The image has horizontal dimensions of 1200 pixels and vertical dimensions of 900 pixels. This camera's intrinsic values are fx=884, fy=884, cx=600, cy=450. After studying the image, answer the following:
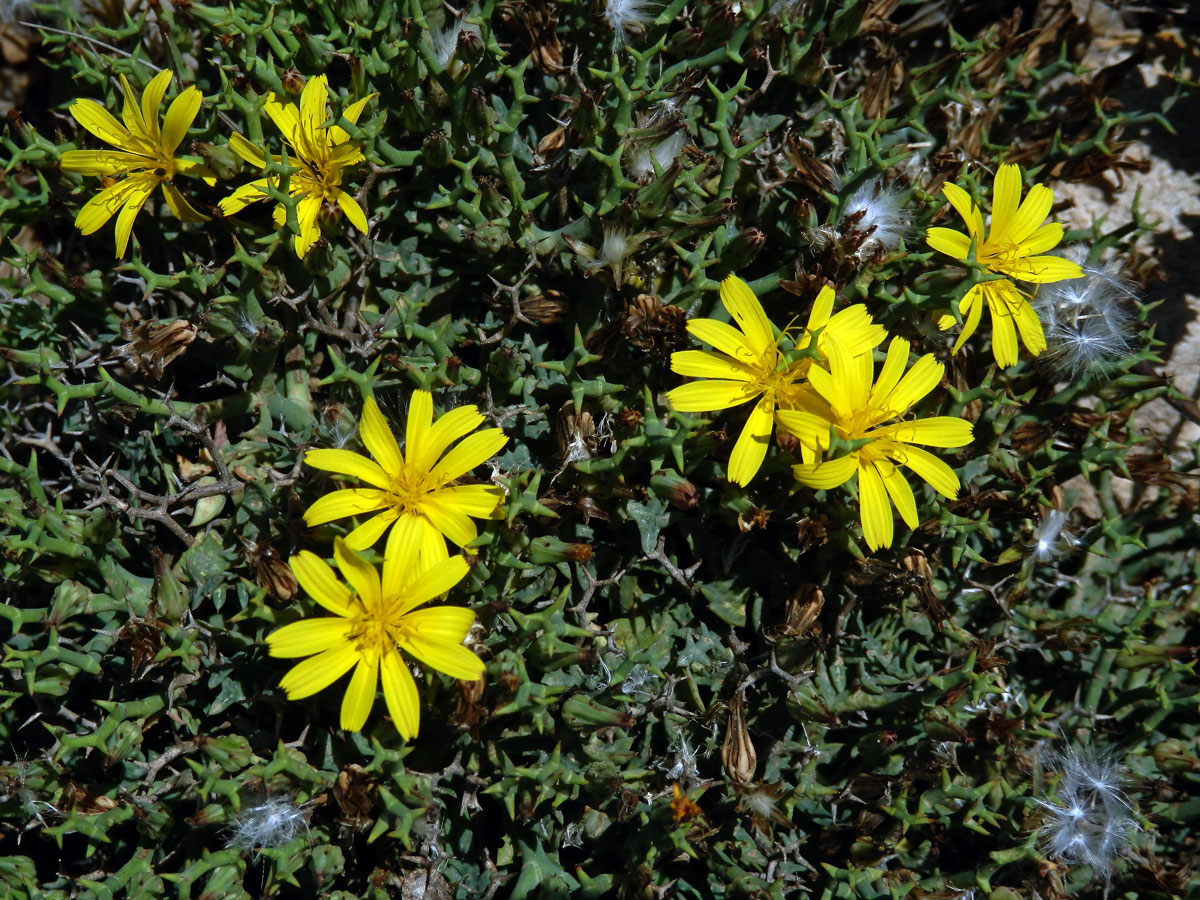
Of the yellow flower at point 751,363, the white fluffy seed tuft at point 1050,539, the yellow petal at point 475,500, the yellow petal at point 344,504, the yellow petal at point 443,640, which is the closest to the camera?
the yellow petal at point 443,640

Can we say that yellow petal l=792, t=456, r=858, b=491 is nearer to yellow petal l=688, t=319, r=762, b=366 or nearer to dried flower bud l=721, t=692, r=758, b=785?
yellow petal l=688, t=319, r=762, b=366

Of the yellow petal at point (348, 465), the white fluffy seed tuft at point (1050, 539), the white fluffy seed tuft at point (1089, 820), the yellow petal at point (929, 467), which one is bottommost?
the white fluffy seed tuft at point (1089, 820)

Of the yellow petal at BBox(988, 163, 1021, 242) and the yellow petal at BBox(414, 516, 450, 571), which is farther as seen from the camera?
the yellow petal at BBox(988, 163, 1021, 242)

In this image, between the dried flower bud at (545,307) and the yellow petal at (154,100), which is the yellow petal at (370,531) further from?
the yellow petal at (154,100)

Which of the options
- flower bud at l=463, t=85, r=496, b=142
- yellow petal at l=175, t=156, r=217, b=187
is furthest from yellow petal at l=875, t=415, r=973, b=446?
yellow petal at l=175, t=156, r=217, b=187

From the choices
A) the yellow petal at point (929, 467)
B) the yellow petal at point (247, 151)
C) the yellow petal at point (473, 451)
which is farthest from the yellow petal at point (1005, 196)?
the yellow petal at point (247, 151)
